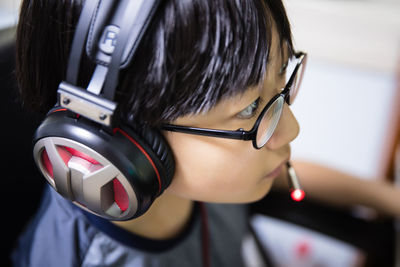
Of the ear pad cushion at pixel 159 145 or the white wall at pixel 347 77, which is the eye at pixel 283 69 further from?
the white wall at pixel 347 77

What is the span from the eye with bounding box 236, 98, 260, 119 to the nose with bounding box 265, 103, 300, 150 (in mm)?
75

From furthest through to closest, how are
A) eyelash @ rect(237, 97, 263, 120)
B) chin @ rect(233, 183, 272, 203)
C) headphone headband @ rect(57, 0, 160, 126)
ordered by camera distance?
chin @ rect(233, 183, 272, 203) → eyelash @ rect(237, 97, 263, 120) → headphone headband @ rect(57, 0, 160, 126)

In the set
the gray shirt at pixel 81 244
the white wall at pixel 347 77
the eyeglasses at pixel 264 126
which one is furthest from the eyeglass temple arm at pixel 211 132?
the white wall at pixel 347 77

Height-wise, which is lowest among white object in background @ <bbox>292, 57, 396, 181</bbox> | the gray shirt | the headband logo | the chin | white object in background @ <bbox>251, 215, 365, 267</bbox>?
white object in background @ <bbox>251, 215, 365, 267</bbox>

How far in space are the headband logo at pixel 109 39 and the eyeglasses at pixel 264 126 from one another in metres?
0.13

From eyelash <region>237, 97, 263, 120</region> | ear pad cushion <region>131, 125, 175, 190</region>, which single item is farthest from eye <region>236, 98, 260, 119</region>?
ear pad cushion <region>131, 125, 175, 190</region>

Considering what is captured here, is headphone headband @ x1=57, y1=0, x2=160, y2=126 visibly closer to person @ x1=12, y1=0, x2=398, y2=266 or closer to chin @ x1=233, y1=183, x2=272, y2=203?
person @ x1=12, y1=0, x2=398, y2=266

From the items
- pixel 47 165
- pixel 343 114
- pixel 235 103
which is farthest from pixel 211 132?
pixel 343 114

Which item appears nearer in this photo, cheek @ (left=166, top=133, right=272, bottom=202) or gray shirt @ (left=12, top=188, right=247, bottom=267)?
cheek @ (left=166, top=133, right=272, bottom=202)

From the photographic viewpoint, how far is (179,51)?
50cm

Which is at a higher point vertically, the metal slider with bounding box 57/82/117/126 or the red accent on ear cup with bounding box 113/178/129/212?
the metal slider with bounding box 57/82/117/126

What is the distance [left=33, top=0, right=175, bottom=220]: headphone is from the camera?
1.61 ft

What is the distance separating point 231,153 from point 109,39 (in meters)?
0.25

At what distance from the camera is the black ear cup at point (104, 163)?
52 centimetres
